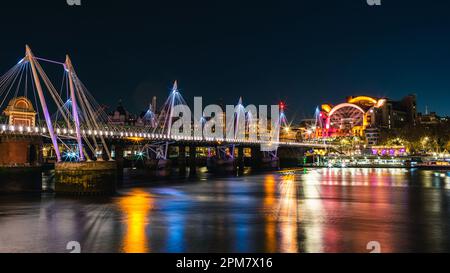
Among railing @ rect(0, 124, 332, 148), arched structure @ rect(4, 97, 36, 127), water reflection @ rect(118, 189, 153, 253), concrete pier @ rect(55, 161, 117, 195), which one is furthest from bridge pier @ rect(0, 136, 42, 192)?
arched structure @ rect(4, 97, 36, 127)

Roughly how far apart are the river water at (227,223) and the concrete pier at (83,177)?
1906 millimetres

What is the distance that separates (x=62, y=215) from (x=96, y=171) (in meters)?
12.3

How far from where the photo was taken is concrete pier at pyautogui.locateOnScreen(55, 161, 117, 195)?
4272cm

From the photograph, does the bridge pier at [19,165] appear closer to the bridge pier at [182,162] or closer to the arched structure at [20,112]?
the arched structure at [20,112]

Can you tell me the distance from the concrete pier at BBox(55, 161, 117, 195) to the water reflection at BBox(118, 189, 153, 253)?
270 centimetres

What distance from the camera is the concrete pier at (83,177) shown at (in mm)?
42719

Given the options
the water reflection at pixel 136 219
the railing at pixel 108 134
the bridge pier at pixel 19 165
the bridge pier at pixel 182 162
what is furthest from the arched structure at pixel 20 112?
the water reflection at pixel 136 219

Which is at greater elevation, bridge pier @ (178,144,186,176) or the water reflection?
bridge pier @ (178,144,186,176)

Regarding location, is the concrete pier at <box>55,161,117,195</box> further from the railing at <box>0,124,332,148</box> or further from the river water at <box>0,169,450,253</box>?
the railing at <box>0,124,332,148</box>

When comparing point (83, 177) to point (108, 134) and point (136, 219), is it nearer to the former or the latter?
point (136, 219)

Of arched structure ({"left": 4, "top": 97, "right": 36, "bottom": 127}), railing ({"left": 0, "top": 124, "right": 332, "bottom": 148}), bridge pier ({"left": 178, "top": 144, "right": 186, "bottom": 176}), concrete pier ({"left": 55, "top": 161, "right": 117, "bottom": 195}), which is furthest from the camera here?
bridge pier ({"left": 178, "top": 144, "right": 186, "bottom": 176})

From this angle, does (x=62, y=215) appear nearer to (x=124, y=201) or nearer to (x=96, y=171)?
(x=124, y=201)
